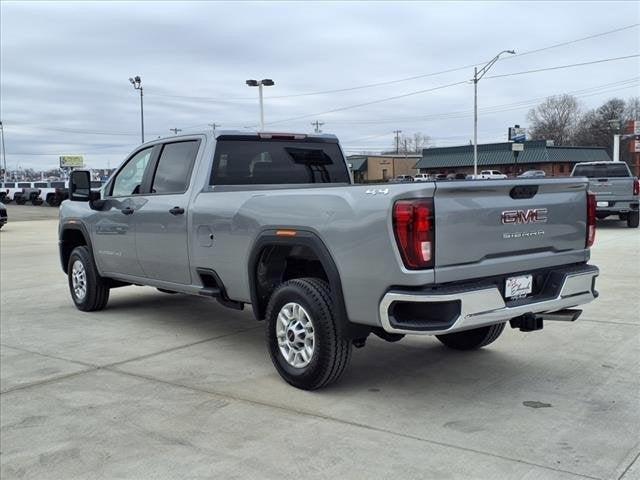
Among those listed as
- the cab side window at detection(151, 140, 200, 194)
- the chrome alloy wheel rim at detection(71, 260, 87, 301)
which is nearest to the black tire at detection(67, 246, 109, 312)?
the chrome alloy wheel rim at detection(71, 260, 87, 301)

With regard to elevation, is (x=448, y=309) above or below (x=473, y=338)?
above

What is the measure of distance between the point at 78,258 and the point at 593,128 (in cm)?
9123

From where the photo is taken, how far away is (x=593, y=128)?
291ft

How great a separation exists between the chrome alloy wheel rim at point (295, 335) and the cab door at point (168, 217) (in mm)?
1494

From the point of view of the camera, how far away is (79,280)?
27.3 feet

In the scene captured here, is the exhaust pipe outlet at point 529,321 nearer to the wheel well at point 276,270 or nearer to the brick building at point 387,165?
the wheel well at point 276,270

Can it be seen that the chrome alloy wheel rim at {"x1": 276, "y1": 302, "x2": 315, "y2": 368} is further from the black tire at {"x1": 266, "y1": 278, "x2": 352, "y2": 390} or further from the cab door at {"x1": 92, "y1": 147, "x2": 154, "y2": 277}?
the cab door at {"x1": 92, "y1": 147, "x2": 154, "y2": 277}

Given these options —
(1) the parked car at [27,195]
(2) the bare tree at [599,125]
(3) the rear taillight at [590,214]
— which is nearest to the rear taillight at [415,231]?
(3) the rear taillight at [590,214]

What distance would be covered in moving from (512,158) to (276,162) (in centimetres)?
6851

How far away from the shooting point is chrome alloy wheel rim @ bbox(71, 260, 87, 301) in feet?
26.9

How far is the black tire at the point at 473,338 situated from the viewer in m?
5.78

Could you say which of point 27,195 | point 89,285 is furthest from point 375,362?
point 27,195

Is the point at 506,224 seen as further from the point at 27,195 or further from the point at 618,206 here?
the point at 27,195

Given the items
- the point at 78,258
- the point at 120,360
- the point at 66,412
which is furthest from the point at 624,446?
the point at 78,258
